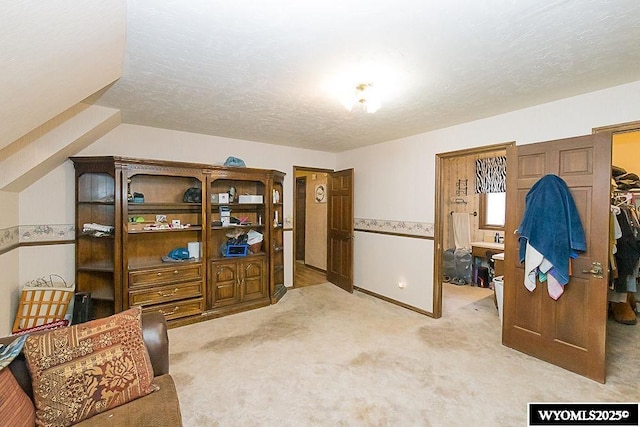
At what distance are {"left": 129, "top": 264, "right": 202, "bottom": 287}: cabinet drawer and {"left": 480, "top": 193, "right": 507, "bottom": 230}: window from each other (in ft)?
16.1

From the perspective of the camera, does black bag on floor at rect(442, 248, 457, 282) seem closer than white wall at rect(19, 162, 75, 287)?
No

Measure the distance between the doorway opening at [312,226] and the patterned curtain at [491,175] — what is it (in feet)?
9.05

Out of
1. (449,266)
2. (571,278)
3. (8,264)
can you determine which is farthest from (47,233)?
(449,266)

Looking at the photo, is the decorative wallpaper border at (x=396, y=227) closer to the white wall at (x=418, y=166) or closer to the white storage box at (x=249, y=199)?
the white wall at (x=418, y=166)

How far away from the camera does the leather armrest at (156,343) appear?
1.69 metres

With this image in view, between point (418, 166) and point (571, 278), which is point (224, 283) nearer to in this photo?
point (418, 166)

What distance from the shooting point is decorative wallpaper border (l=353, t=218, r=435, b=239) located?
3.80 metres

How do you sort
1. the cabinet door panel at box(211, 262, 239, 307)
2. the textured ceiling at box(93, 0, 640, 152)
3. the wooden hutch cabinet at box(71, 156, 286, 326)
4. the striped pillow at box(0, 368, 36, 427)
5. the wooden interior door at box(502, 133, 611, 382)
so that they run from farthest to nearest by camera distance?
the cabinet door panel at box(211, 262, 239, 307)
the wooden hutch cabinet at box(71, 156, 286, 326)
the wooden interior door at box(502, 133, 611, 382)
the textured ceiling at box(93, 0, 640, 152)
the striped pillow at box(0, 368, 36, 427)

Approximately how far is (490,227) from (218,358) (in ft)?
16.2

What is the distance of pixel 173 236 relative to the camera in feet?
12.4

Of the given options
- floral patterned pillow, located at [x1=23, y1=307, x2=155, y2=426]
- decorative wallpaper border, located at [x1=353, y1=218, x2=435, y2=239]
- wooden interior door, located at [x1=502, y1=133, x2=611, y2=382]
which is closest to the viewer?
floral patterned pillow, located at [x1=23, y1=307, x2=155, y2=426]

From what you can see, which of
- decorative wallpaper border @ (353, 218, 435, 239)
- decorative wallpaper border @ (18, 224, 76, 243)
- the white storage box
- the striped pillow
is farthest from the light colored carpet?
decorative wallpaper border @ (18, 224, 76, 243)

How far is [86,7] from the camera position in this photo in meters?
1.28

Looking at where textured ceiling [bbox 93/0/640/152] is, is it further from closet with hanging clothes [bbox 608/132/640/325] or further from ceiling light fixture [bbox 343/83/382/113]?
closet with hanging clothes [bbox 608/132/640/325]
